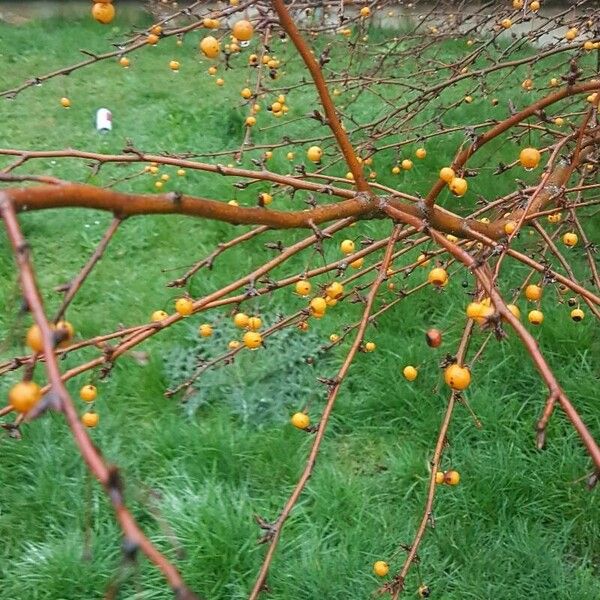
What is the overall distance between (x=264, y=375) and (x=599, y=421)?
1.05 meters

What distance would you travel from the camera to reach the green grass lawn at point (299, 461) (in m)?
1.76

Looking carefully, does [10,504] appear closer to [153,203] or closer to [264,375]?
[264,375]

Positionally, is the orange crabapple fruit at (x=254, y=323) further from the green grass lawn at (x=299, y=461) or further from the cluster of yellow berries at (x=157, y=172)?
the green grass lawn at (x=299, y=461)

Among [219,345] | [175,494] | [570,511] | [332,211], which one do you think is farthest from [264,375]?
[332,211]

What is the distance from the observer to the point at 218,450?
2.07 m

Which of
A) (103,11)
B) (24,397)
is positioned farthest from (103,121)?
(24,397)

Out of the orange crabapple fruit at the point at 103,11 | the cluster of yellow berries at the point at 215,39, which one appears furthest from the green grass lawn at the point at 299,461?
the orange crabapple fruit at the point at 103,11

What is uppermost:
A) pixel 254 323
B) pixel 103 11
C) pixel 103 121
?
pixel 103 11

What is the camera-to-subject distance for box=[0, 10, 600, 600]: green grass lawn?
1765 mm

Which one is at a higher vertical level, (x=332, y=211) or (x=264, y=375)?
(x=332, y=211)

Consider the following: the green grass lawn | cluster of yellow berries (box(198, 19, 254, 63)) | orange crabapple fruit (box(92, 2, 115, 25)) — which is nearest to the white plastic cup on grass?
the green grass lawn

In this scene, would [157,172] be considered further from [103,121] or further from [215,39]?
[215,39]

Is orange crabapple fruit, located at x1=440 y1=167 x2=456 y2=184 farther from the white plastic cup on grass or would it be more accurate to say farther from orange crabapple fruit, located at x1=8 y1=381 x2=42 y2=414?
the white plastic cup on grass

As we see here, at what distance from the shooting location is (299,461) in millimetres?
2092
